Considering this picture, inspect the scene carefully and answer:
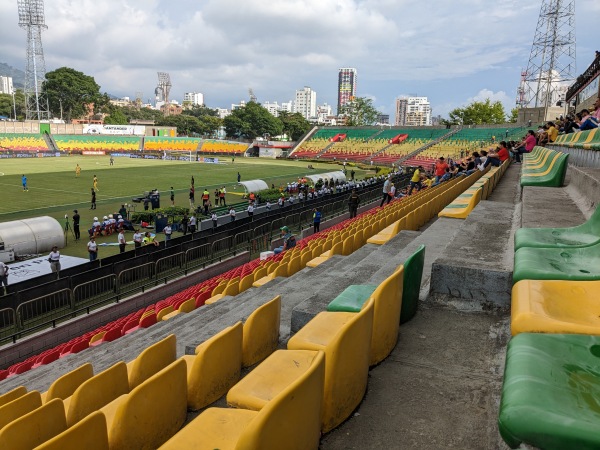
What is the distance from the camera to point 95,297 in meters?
12.5

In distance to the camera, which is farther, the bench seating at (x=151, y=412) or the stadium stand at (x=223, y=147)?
the stadium stand at (x=223, y=147)

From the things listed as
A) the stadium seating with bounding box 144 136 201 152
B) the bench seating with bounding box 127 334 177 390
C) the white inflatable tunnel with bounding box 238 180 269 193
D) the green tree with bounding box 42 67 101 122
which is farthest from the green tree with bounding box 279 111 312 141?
the bench seating with bounding box 127 334 177 390

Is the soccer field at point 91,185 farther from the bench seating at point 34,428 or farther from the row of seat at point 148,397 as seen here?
the bench seating at point 34,428

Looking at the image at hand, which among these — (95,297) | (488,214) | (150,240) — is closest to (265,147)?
(150,240)

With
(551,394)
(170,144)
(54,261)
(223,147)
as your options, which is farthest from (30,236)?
(223,147)

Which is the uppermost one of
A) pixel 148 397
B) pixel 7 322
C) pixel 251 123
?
pixel 251 123

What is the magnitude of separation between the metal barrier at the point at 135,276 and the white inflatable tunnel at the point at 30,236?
5815 millimetres

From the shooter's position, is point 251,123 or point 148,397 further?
point 251,123

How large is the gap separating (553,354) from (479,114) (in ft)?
353

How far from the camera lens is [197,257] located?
15.9 meters

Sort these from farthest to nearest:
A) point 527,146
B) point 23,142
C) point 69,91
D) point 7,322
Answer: point 69,91 < point 23,142 < point 527,146 < point 7,322

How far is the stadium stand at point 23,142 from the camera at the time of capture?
231ft

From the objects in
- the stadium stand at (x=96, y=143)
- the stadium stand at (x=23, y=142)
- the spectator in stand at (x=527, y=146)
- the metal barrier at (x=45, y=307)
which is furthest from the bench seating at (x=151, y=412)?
the stadium stand at (x=96, y=143)

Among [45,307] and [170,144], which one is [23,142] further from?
[45,307]
